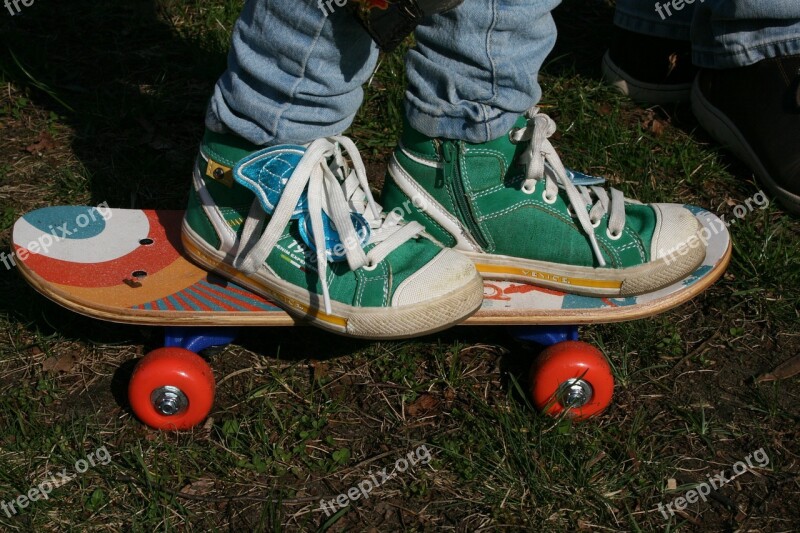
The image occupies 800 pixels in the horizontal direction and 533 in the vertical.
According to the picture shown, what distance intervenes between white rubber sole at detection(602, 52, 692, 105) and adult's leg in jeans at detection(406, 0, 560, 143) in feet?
4.38

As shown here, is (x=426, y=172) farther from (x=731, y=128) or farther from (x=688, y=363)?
(x=731, y=128)

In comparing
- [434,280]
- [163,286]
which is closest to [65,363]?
[163,286]

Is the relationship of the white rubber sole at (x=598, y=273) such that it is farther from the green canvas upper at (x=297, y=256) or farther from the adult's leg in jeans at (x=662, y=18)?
the adult's leg in jeans at (x=662, y=18)

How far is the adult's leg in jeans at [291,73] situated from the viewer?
162cm

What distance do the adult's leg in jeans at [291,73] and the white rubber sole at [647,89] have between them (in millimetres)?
1565

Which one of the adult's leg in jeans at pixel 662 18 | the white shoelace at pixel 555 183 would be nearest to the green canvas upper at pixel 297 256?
the white shoelace at pixel 555 183

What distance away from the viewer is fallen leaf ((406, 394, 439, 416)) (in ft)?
6.84

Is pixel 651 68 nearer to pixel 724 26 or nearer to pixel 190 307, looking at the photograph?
pixel 724 26

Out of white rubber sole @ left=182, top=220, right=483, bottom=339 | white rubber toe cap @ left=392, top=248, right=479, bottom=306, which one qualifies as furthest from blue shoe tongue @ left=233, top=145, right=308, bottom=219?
white rubber toe cap @ left=392, top=248, right=479, bottom=306

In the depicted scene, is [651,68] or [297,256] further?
[651,68]

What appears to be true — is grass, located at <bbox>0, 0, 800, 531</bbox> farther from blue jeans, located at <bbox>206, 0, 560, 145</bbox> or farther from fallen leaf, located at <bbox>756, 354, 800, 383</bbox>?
blue jeans, located at <bbox>206, 0, 560, 145</bbox>

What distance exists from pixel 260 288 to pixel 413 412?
0.47 m

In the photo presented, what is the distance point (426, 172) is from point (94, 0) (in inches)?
87.6

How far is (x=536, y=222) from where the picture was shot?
201cm
